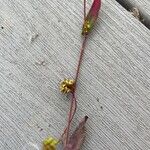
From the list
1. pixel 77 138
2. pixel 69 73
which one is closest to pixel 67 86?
pixel 69 73

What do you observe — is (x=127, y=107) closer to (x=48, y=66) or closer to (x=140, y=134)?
(x=140, y=134)

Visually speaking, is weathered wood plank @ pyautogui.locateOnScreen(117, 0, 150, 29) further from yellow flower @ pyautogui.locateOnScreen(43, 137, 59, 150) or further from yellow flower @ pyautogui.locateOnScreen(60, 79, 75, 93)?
yellow flower @ pyautogui.locateOnScreen(43, 137, 59, 150)

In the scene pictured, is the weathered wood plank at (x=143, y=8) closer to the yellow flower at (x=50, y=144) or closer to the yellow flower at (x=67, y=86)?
the yellow flower at (x=67, y=86)

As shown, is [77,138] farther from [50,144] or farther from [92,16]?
[92,16]

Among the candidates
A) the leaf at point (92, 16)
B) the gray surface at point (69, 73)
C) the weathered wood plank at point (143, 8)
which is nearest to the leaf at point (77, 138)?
the gray surface at point (69, 73)

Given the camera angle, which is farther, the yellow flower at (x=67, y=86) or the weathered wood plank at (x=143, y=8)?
the weathered wood plank at (x=143, y=8)

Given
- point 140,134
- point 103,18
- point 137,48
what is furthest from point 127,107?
point 103,18
